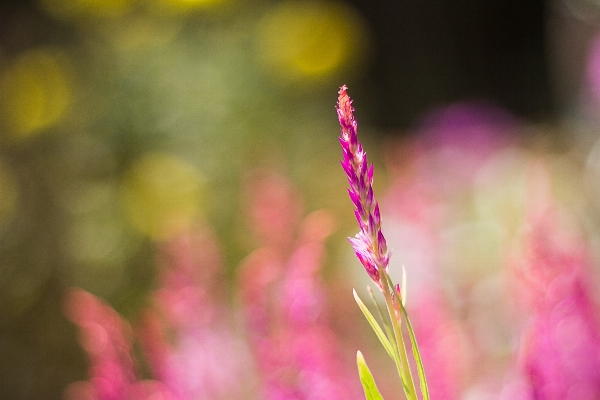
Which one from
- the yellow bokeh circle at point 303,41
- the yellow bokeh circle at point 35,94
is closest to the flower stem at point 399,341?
the yellow bokeh circle at point 35,94

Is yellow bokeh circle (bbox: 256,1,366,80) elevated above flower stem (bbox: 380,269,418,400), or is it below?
above

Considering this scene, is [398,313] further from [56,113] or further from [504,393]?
[56,113]

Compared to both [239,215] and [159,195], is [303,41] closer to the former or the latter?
[239,215]

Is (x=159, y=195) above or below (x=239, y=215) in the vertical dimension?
below

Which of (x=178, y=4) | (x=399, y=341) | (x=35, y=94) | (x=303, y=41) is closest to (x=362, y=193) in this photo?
(x=399, y=341)

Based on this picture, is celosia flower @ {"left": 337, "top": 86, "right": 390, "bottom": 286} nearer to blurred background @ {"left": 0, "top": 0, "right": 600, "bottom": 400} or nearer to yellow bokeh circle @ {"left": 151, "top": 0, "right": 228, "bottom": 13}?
blurred background @ {"left": 0, "top": 0, "right": 600, "bottom": 400}

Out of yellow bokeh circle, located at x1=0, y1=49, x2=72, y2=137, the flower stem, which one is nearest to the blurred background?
yellow bokeh circle, located at x1=0, y1=49, x2=72, y2=137
